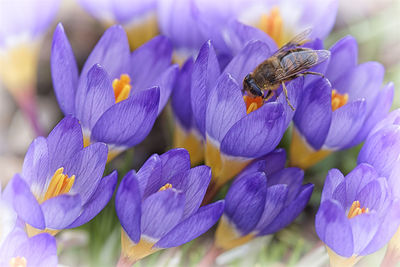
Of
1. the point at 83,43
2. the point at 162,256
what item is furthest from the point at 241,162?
the point at 83,43

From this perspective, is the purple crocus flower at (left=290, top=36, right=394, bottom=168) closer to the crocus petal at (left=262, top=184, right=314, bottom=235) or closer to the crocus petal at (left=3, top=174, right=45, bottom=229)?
the crocus petal at (left=262, top=184, right=314, bottom=235)

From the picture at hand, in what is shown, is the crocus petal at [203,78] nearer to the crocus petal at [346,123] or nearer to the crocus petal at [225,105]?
the crocus petal at [225,105]

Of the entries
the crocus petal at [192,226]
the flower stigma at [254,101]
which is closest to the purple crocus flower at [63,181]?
the crocus petal at [192,226]

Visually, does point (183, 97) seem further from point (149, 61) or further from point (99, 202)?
point (99, 202)

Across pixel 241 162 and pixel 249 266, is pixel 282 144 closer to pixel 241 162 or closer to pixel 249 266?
pixel 249 266

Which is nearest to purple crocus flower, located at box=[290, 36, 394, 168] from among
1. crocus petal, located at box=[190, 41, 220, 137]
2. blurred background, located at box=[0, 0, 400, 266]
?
crocus petal, located at box=[190, 41, 220, 137]
